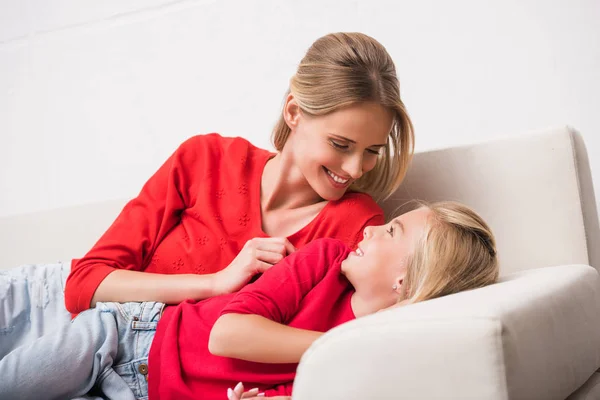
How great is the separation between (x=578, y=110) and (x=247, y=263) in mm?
1257

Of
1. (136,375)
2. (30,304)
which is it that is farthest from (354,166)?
(30,304)

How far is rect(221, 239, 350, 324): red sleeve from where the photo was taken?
1.36 metres

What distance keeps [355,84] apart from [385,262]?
1.40ft

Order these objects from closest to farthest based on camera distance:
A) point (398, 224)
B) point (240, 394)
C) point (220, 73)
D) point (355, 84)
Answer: point (240, 394) < point (398, 224) < point (355, 84) < point (220, 73)

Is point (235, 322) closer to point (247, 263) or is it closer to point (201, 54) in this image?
point (247, 263)

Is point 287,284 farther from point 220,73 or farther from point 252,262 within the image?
point 220,73

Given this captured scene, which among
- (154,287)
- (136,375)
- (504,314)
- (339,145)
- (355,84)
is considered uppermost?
(355,84)

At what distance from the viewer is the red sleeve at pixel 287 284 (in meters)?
1.36

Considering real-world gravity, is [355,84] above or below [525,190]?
above

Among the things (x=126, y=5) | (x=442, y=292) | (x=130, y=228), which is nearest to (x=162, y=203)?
(x=130, y=228)

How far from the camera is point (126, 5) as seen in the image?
3.07 meters

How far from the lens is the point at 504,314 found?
920 millimetres

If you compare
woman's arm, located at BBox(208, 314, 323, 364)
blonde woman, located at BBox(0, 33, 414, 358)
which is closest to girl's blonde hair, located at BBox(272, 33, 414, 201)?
blonde woman, located at BBox(0, 33, 414, 358)

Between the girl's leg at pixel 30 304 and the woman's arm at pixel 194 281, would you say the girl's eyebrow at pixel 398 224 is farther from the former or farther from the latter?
the girl's leg at pixel 30 304
